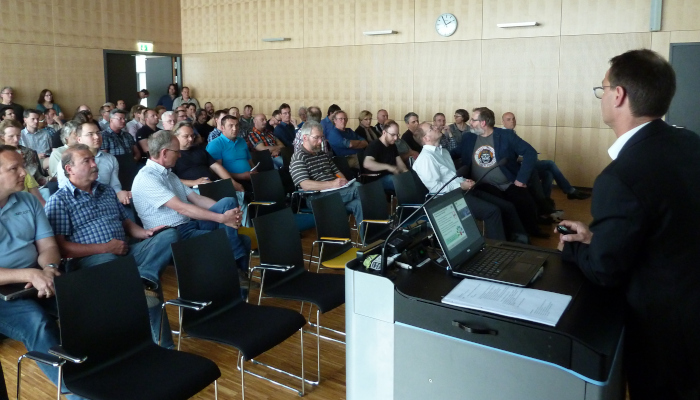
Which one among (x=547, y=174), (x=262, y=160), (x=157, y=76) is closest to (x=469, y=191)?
(x=262, y=160)

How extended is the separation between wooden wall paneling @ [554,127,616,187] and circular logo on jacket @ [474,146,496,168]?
4.05 m

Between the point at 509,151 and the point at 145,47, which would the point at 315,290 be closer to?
the point at 509,151

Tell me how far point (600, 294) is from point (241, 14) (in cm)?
1214

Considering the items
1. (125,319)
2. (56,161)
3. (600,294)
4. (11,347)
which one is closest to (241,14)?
(56,161)

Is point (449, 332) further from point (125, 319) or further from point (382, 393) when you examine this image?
point (125, 319)

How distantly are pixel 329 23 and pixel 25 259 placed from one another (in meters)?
9.42

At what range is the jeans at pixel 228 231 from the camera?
4.06m

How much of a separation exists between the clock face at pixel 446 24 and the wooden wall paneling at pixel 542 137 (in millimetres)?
2074

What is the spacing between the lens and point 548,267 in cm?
212

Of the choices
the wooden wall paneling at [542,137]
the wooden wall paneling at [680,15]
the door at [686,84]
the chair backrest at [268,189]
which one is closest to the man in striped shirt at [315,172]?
the chair backrest at [268,189]

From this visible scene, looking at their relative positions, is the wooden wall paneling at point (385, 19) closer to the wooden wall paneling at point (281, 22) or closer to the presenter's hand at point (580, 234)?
the wooden wall paneling at point (281, 22)

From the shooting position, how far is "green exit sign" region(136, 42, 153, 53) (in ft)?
41.3

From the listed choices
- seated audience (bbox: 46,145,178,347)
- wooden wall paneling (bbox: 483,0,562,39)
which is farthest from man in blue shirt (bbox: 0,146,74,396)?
wooden wall paneling (bbox: 483,0,562,39)

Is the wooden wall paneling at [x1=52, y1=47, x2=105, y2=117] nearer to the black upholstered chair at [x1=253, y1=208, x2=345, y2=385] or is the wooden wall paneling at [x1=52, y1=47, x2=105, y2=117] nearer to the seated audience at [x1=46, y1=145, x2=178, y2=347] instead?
the seated audience at [x1=46, y1=145, x2=178, y2=347]
